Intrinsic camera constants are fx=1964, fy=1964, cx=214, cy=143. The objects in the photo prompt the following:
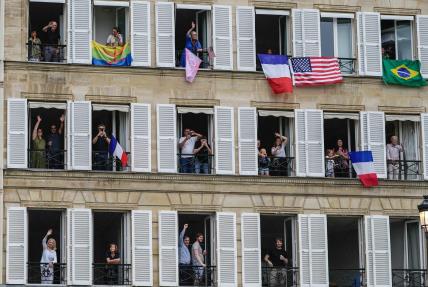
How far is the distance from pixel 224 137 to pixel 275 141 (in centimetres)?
232

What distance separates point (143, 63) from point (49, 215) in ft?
21.3

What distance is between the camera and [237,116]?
71938 mm

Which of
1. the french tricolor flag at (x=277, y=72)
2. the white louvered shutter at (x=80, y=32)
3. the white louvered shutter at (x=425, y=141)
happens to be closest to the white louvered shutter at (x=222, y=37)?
the french tricolor flag at (x=277, y=72)

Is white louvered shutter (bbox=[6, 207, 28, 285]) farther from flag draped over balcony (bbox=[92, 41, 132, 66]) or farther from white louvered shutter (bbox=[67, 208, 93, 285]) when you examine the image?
flag draped over balcony (bbox=[92, 41, 132, 66])

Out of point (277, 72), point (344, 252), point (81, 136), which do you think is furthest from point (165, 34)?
point (344, 252)

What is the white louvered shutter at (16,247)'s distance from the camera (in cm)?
6844

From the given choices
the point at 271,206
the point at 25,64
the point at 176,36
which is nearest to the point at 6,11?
the point at 25,64

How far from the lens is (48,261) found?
69.4 metres

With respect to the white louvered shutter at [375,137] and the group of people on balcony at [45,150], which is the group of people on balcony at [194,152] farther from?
the white louvered shutter at [375,137]

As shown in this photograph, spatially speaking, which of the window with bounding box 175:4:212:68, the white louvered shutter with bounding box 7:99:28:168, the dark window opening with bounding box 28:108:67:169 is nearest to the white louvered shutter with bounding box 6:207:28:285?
the white louvered shutter with bounding box 7:99:28:168

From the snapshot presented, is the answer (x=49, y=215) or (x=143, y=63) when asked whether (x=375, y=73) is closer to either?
(x=143, y=63)

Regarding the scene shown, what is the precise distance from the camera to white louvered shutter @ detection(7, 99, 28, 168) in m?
69.5

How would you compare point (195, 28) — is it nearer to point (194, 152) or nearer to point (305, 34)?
point (305, 34)

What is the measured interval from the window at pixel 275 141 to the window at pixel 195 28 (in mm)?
3125
